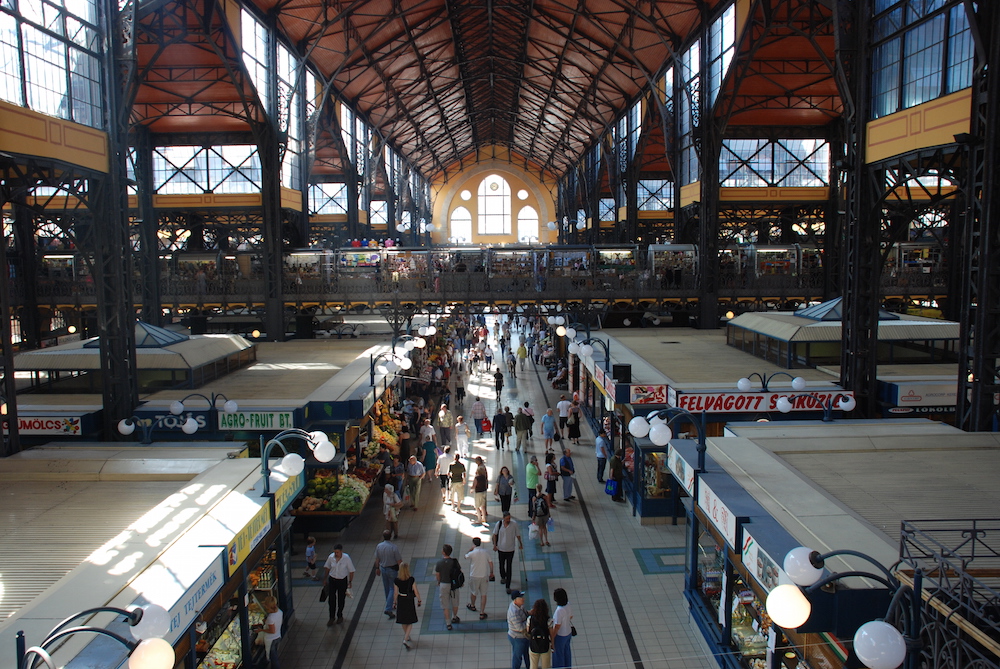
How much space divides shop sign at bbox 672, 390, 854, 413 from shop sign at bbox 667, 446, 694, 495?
131 inches

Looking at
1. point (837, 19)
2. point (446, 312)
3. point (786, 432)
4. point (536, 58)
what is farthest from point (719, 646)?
point (536, 58)

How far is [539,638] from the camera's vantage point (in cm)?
785

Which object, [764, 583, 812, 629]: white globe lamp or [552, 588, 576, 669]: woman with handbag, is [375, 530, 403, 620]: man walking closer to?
[552, 588, 576, 669]: woman with handbag

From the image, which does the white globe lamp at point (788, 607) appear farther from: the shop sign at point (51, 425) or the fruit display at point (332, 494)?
the shop sign at point (51, 425)

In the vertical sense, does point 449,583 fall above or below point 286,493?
below

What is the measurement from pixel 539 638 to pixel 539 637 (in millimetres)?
14

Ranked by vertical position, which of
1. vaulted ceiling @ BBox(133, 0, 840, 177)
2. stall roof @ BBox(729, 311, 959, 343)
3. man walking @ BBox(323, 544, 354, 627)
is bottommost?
man walking @ BBox(323, 544, 354, 627)

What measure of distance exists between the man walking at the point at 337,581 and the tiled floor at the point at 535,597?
0.65ft

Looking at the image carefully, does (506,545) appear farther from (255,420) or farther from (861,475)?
(255,420)

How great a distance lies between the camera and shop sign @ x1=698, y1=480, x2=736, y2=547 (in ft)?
23.4

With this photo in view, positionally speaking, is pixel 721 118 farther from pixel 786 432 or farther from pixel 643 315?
pixel 786 432

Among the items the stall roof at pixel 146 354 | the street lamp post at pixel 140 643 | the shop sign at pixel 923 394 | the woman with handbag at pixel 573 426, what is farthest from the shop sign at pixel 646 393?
the street lamp post at pixel 140 643

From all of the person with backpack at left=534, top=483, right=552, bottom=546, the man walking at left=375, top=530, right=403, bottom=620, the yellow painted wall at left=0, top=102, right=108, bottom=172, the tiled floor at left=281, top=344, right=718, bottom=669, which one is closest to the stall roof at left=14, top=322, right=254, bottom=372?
the yellow painted wall at left=0, top=102, right=108, bottom=172

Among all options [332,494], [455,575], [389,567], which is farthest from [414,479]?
[455,575]
